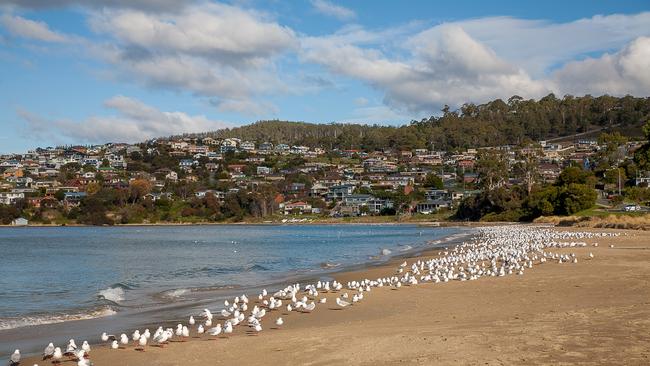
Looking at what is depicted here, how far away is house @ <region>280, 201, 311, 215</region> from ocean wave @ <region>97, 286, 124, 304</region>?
340ft

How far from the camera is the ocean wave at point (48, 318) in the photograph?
52.8 ft

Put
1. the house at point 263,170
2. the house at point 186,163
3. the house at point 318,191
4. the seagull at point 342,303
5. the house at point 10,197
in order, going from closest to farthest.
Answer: the seagull at point 342,303 < the house at point 10,197 < the house at point 318,191 < the house at point 263,170 < the house at point 186,163

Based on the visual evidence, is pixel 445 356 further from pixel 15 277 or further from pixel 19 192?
pixel 19 192

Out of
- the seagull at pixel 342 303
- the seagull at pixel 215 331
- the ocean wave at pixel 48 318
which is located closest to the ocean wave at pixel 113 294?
the ocean wave at pixel 48 318

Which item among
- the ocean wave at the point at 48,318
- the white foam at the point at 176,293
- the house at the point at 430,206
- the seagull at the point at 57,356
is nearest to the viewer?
the seagull at the point at 57,356

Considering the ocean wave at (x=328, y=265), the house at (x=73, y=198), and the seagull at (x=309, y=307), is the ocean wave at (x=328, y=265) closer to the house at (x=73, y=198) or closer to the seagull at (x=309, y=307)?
the seagull at (x=309, y=307)

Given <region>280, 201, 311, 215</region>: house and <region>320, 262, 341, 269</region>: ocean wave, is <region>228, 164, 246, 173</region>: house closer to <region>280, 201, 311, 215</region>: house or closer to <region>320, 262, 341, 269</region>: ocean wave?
<region>280, 201, 311, 215</region>: house

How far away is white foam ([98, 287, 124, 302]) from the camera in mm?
20847

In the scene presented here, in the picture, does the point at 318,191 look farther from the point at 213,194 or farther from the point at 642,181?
the point at 642,181

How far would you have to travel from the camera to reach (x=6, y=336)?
14.4 m

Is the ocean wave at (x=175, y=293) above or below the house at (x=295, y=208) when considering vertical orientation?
below

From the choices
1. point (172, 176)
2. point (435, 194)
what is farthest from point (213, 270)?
point (172, 176)

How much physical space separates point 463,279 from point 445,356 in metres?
12.1

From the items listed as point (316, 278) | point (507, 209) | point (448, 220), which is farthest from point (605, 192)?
point (316, 278)
